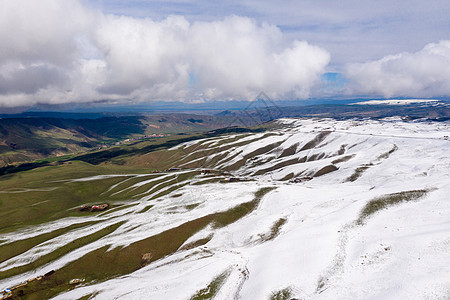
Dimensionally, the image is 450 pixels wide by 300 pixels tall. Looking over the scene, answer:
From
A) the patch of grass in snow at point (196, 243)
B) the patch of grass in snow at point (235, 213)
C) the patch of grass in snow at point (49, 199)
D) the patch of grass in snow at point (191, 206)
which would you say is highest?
the patch of grass in snow at point (235, 213)

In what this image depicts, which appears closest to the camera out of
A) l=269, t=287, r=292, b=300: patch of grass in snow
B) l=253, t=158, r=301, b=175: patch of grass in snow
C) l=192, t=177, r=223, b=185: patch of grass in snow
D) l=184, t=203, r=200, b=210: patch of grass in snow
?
l=269, t=287, r=292, b=300: patch of grass in snow

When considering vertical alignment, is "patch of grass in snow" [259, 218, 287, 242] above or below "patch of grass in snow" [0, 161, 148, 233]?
above

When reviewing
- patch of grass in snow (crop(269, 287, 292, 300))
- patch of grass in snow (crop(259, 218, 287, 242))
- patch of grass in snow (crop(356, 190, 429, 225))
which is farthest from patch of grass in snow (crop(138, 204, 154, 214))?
patch of grass in snow (crop(356, 190, 429, 225))

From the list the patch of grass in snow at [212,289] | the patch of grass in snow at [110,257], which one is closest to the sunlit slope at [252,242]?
the patch of grass in snow at [212,289]

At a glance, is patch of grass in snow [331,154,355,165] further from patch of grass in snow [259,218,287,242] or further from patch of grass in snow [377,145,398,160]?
patch of grass in snow [259,218,287,242]

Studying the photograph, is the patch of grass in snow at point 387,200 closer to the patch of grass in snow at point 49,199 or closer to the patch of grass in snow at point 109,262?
the patch of grass in snow at point 109,262

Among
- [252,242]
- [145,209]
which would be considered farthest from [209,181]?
[252,242]
